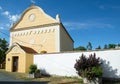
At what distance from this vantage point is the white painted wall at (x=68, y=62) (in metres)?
19.3

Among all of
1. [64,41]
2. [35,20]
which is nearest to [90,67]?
[64,41]

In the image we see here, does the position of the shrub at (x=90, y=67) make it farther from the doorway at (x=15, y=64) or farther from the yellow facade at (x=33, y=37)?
the doorway at (x=15, y=64)

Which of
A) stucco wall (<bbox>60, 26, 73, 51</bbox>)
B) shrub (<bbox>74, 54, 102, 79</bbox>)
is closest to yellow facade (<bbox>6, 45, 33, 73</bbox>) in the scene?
stucco wall (<bbox>60, 26, 73, 51</bbox>)

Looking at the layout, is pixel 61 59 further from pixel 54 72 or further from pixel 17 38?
pixel 17 38

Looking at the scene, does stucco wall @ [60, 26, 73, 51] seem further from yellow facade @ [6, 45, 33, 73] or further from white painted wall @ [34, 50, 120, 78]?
white painted wall @ [34, 50, 120, 78]

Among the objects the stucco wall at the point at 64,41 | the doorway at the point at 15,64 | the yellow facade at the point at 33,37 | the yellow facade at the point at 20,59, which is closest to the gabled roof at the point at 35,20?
the yellow facade at the point at 33,37

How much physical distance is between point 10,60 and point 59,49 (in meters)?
6.44

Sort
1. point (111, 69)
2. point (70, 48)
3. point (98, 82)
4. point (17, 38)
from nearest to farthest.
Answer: point (98, 82) → point (111, 69) → point (17, 38) → point (70, 48)

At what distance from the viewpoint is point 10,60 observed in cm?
2805

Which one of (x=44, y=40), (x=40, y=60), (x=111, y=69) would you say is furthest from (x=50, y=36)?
(x=111, y=69)

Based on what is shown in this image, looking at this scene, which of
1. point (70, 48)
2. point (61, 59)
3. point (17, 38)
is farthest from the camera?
point (70, 48)

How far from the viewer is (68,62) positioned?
22250mm

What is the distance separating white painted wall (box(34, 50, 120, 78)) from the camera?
19266 mm

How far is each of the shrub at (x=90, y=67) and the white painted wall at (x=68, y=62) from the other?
3.36 ft
